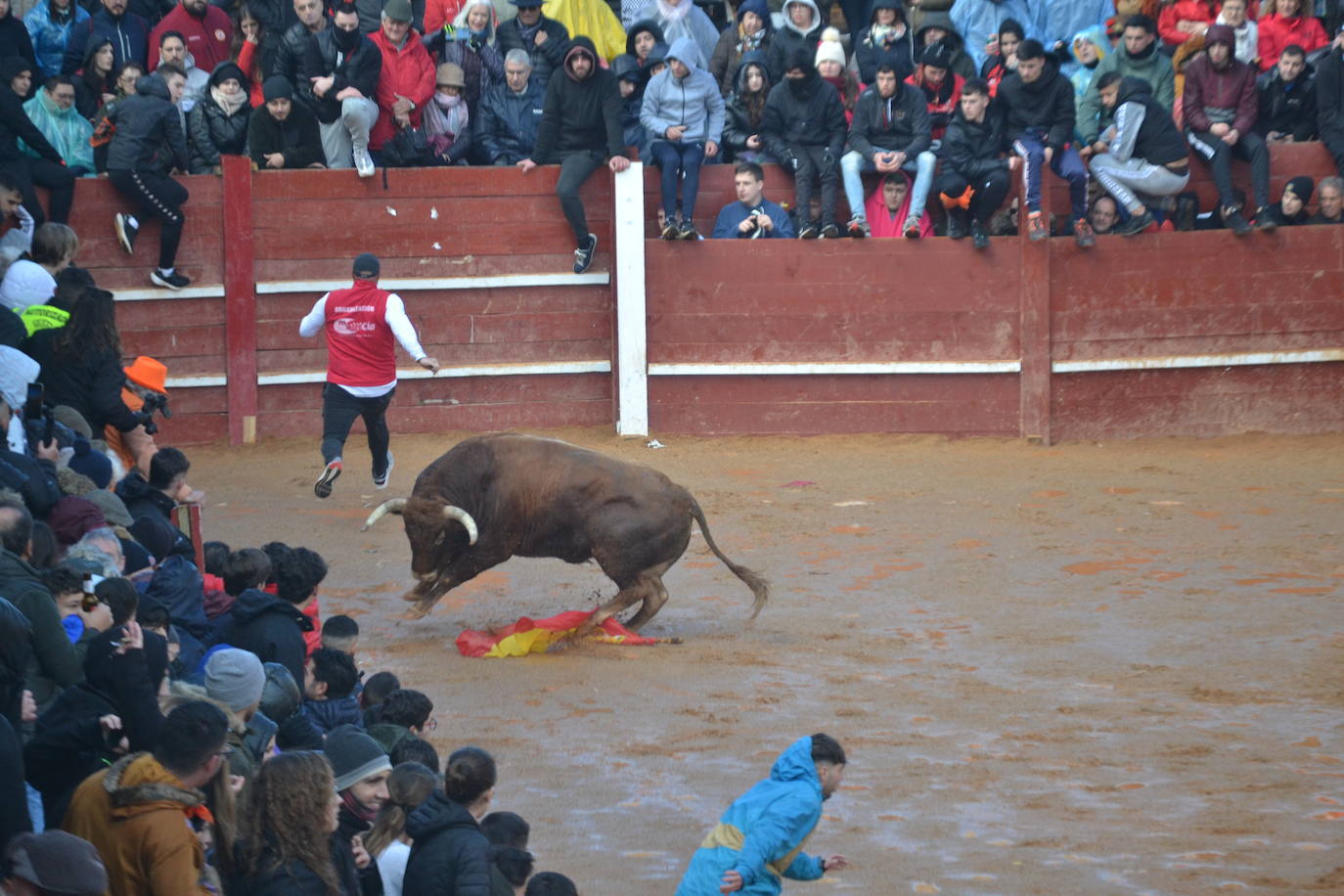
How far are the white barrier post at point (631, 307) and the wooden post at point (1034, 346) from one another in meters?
3.00

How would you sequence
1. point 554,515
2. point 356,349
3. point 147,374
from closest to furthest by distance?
1. point 554,515
2. point 147,374
3. point 356,349

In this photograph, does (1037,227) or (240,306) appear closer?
(1037,227)

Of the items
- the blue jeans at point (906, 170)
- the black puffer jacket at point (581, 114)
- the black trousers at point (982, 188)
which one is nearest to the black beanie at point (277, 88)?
the black puffer jacket at point (581, 114)

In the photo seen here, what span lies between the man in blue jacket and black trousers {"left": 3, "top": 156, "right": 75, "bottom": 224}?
8.93 meters

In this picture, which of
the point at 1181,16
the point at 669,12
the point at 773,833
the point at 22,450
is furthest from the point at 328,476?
the point at 1181,16

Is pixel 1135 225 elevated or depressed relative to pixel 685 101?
depressed

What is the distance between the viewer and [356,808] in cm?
443

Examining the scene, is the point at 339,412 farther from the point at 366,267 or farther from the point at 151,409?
the point at 151,409

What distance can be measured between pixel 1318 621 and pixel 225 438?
8558mm

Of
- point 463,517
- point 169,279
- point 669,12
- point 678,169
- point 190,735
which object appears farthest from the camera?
point 669,12

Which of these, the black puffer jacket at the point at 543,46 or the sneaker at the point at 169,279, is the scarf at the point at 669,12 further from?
the sneaker at the point at 169,279

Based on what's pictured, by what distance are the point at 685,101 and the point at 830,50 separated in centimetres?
130

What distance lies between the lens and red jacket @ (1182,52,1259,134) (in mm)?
13117

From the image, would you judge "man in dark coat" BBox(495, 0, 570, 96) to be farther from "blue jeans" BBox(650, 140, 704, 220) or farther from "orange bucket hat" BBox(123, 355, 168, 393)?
"orange bucket hat" BBox(123, 355, 168, 393)
